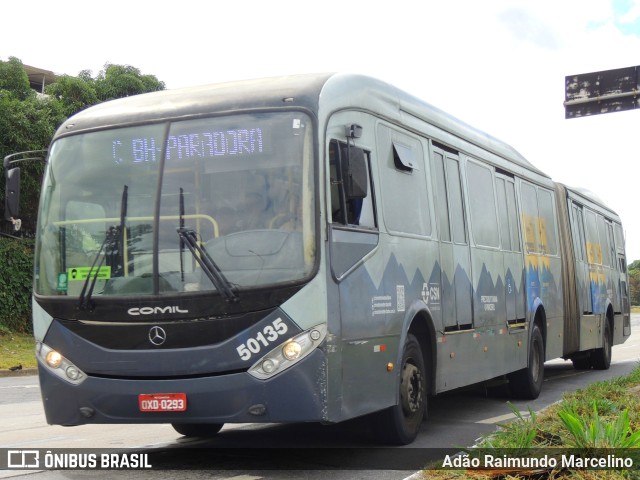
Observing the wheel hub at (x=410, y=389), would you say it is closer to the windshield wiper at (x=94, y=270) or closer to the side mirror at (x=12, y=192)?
the windshield wiper at (x=94, y=270)

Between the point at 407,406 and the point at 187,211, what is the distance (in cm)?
296

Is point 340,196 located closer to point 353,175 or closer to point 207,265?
point 353,175

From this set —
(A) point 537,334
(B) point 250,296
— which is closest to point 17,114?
(A) point 537,334

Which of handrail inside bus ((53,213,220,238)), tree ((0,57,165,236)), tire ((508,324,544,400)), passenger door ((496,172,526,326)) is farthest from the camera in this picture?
tree ((0,57,165,236))

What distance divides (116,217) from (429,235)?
3.65m

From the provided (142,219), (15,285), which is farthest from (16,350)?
(142,219)

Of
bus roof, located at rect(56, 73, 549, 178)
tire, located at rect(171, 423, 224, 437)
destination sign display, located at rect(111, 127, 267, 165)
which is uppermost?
bus roof, located at rect(56, 73, 549, 178)

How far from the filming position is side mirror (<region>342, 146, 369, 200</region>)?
→ 8.03 m

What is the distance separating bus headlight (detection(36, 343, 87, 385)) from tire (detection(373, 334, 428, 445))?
2761 millimetres

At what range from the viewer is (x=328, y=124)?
8070 mm

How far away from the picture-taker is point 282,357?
744 centimetres

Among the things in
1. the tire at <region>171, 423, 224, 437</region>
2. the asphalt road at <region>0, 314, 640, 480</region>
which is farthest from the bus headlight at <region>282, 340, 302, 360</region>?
the tire at <region>171, 423, 224, 437</region>

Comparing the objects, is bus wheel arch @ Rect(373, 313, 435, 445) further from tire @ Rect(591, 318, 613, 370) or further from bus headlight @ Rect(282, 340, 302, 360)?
tire @ Rect(591, 318, 613, 370)

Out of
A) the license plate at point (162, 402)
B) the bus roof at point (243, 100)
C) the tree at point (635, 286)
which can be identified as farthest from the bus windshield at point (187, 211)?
the tree at point (635, 286)
